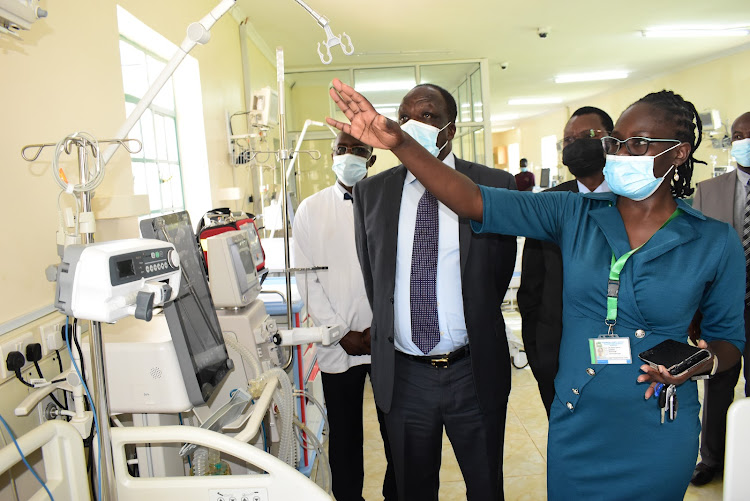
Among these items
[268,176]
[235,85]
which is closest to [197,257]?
[235,85]

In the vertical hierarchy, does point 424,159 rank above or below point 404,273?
above

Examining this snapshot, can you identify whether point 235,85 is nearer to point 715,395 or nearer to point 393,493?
point 393,493

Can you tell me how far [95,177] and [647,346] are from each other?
4.05 feet

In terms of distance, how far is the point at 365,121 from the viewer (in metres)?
1.23

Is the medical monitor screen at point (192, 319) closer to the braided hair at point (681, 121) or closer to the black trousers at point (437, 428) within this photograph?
the black trousers at point (437, 428)

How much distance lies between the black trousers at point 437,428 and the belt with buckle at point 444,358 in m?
0.01

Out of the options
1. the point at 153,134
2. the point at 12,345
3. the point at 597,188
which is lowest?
the point at 12,345

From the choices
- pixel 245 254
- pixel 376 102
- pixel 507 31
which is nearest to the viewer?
pixel 245 254

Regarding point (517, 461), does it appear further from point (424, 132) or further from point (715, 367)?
point (424, 132)

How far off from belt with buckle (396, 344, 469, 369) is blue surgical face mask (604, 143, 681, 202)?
2.10 feet

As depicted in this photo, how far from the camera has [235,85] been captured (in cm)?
509

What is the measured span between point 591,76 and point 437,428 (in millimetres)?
9861

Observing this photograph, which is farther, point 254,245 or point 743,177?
point 743,177

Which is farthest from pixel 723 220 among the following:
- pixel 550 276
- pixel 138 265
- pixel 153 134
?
pixel 153 134
